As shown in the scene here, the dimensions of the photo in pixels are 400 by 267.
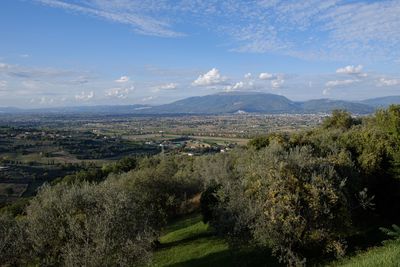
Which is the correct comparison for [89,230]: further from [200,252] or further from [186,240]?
[186,240]

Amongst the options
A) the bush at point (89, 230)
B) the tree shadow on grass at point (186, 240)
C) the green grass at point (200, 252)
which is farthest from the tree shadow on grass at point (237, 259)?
the bush at point (89, 230)

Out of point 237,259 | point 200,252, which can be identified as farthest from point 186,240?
point 237,259

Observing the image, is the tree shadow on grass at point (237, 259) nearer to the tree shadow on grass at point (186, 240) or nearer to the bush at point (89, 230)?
the tree shadow on grass at point (186, 240)

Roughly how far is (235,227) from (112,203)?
705 cm

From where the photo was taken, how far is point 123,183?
37.3m

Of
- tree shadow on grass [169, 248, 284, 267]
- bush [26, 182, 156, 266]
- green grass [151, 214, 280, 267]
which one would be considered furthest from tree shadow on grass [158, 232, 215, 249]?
bush [26, 182, 156, 266]

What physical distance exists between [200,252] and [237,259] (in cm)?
420

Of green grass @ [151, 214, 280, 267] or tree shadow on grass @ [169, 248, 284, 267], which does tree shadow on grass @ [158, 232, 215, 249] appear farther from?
tree shadow on grass @ [169, 248, 284, 267]

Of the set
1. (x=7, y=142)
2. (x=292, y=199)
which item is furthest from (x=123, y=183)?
(x=7, y=142)

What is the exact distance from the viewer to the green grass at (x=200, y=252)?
2721 centimetres

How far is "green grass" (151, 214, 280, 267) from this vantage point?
27.2 m

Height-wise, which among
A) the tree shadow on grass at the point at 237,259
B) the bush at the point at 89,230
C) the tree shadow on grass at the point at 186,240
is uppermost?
the bush at the point at 89,230

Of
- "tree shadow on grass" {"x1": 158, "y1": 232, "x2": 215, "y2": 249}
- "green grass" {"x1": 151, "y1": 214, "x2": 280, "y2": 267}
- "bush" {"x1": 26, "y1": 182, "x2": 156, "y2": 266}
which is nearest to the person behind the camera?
"bush" {"x1": 26, "y1": 182, "x2": 156, "y2": 266}

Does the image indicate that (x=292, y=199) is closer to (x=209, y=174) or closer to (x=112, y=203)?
(x=112, y=203)
